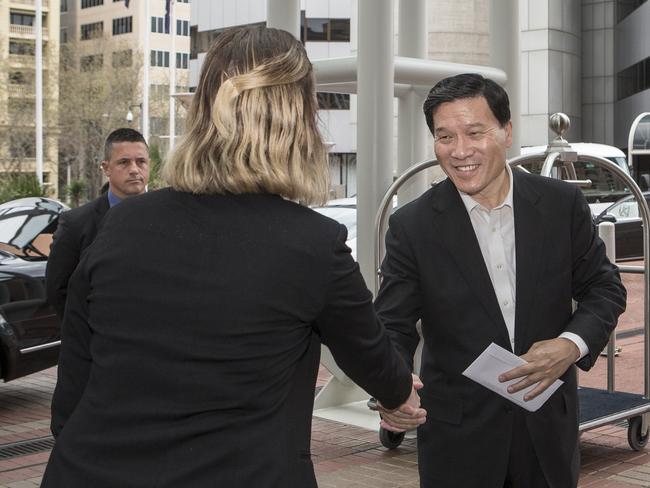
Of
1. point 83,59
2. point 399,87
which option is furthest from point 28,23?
point 399,87

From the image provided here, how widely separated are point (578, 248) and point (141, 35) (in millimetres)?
106487

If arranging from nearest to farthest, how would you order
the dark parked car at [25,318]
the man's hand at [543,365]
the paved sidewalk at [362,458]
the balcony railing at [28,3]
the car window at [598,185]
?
the man's hand at [543,365]
the paved sidewalk at [362,458]
the dark parked car at [25,318]
the car window at [598,185]
the balcony railing at [28,3]

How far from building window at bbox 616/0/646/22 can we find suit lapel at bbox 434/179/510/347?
52.1 m

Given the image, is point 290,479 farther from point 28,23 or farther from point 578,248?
point 28,23

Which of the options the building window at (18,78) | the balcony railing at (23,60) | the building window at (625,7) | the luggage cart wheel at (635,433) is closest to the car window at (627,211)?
the luggage cart wheel at (635,433)

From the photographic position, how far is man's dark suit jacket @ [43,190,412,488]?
6.87 feet

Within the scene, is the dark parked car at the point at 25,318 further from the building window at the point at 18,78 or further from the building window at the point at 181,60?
the building window at the point at 181,60

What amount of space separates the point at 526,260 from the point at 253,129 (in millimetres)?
1329

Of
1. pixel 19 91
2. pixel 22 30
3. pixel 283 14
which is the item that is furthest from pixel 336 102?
pixel 283 14

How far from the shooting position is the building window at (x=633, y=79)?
50469 millimetres

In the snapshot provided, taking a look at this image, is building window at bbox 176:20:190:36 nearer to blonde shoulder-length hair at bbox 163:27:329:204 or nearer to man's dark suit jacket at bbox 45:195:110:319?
man's dark suit jacket at bbox 45:195:110:319

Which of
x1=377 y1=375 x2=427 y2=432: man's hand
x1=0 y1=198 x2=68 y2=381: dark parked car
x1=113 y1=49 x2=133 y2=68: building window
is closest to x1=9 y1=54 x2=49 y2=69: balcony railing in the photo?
x1=113 y1=49 x2=133 y2=68: building window

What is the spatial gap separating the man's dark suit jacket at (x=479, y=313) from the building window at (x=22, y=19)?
99.2m

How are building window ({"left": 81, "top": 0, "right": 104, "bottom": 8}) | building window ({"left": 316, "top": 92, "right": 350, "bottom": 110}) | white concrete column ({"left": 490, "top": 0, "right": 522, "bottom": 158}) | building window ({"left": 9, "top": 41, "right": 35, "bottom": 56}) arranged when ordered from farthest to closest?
building window ({"left": 81, "top": 0, "right": 104, "bottom": 8}) < building window ({"left": 9, "top": 41, "right": 35, "bottom": 56}) < building window ({"left": 316, "top": 92, "right": 350, "bottom": 110}) < white concrete column ({"left": 490, "top": 0, "right": 522, "bottom": 158})
